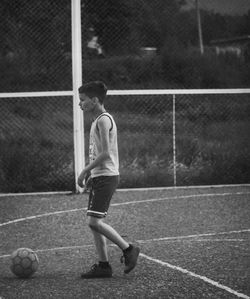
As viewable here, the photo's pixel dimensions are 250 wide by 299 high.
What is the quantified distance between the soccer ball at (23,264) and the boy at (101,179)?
1.45ft

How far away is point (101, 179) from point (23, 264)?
39.1 inches

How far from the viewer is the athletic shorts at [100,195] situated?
618cm

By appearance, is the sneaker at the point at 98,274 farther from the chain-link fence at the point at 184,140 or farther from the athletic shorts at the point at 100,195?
the chain-link fence at the point at 184,140

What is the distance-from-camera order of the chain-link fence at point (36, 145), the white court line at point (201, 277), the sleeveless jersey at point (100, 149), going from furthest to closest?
the chain-link fence at point (36, 145) → the sleeveless jersey at point (100, 149) → the white court line at point (201, 277)

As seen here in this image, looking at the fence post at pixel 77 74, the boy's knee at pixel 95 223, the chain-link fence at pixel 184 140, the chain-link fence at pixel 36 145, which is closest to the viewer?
the boy's knee at pixel 95 223

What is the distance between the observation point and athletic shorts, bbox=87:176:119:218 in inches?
243

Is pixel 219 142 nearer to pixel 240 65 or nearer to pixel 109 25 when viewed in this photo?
pixel 240 65

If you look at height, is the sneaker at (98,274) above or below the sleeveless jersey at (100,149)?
below

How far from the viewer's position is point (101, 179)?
6266 millimetres

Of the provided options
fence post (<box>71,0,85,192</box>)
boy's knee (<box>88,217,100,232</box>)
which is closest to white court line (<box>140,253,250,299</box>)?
boy's knee (<box>88,217,100,232</box>)

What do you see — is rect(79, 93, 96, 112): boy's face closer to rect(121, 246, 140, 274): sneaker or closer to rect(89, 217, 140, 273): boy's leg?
rect(89, 217, 140, 273): boy's leg

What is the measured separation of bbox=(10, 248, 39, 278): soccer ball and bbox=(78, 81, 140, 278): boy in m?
0.44

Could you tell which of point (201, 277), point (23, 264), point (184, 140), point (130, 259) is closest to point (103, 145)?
point (130, 259)

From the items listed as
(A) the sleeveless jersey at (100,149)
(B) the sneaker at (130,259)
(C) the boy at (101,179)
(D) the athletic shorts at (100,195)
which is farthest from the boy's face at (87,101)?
(B) the sneaker at (130,259)
